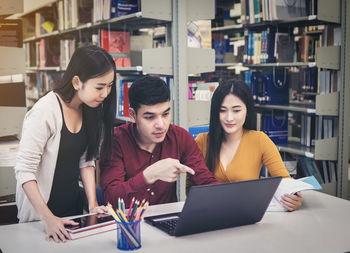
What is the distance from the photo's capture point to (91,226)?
1.44m

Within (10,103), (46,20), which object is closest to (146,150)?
(10,103)

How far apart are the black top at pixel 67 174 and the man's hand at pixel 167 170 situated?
0.36 m

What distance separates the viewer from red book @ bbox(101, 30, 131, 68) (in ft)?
12.2

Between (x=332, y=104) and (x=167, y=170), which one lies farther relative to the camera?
(x=332, y=104)

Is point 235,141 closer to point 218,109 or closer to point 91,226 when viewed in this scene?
point 218,109

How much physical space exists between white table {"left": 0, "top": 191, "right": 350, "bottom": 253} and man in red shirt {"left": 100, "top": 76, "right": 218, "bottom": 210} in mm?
271

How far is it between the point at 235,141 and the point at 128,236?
100 centimetres

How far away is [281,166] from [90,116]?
2.92 ft

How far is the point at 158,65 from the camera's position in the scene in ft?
9.84

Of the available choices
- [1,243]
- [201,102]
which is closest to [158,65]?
[201,102]

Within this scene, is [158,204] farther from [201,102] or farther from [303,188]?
[201,102]

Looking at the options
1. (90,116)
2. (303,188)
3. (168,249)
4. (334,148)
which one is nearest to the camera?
(168,249)

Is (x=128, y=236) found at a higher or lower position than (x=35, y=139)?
lower

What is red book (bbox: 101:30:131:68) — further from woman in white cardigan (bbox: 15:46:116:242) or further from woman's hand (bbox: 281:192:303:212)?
woman's hand (bbox: 281:192:303:212)
